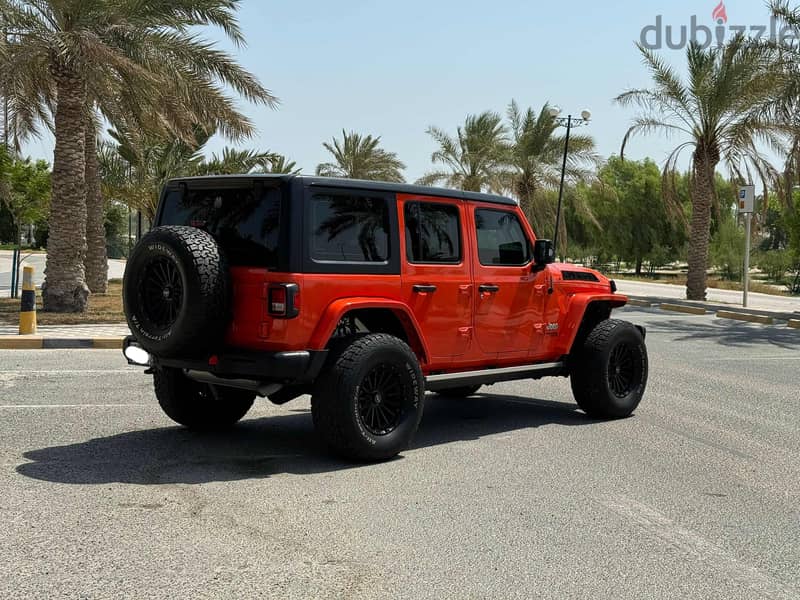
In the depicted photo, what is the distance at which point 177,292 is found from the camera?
6555mm

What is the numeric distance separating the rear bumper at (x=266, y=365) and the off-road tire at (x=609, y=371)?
2952 mm

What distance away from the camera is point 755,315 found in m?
23.4

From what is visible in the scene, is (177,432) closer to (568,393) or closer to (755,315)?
(568,393)

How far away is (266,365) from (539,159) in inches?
1469

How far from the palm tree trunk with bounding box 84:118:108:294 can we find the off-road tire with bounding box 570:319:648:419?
18192 mm

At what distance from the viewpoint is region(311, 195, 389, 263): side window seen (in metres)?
6.66

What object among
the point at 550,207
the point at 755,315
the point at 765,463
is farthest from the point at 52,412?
the point at 550,207

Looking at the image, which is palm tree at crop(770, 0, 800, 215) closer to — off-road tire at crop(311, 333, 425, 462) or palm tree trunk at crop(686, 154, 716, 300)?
palm tree trunk at crop(686, 154, 716, 300)

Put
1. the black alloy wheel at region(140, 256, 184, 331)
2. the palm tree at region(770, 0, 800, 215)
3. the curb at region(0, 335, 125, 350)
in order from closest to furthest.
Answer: the black alloy wheel at region(140, 256, 184, 331) → the curb at region(0, 335, 125, 350) → the palm tree at region(770, 0, 800, 215)

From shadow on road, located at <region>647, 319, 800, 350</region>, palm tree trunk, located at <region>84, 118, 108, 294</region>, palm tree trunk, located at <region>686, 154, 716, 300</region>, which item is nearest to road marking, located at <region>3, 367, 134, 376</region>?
shadow on road, located at <region>647, 319, 800, 350</region>

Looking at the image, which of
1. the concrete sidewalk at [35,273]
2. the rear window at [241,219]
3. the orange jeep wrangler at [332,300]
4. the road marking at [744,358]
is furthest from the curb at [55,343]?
the road marking at [744,358]

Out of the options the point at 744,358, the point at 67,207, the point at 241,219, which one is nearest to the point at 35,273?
the point at 67,207

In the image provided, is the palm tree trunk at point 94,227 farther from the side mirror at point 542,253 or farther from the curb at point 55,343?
the side mirror at point 542,253

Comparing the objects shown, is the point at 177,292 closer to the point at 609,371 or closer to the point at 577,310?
the point at 577,310
